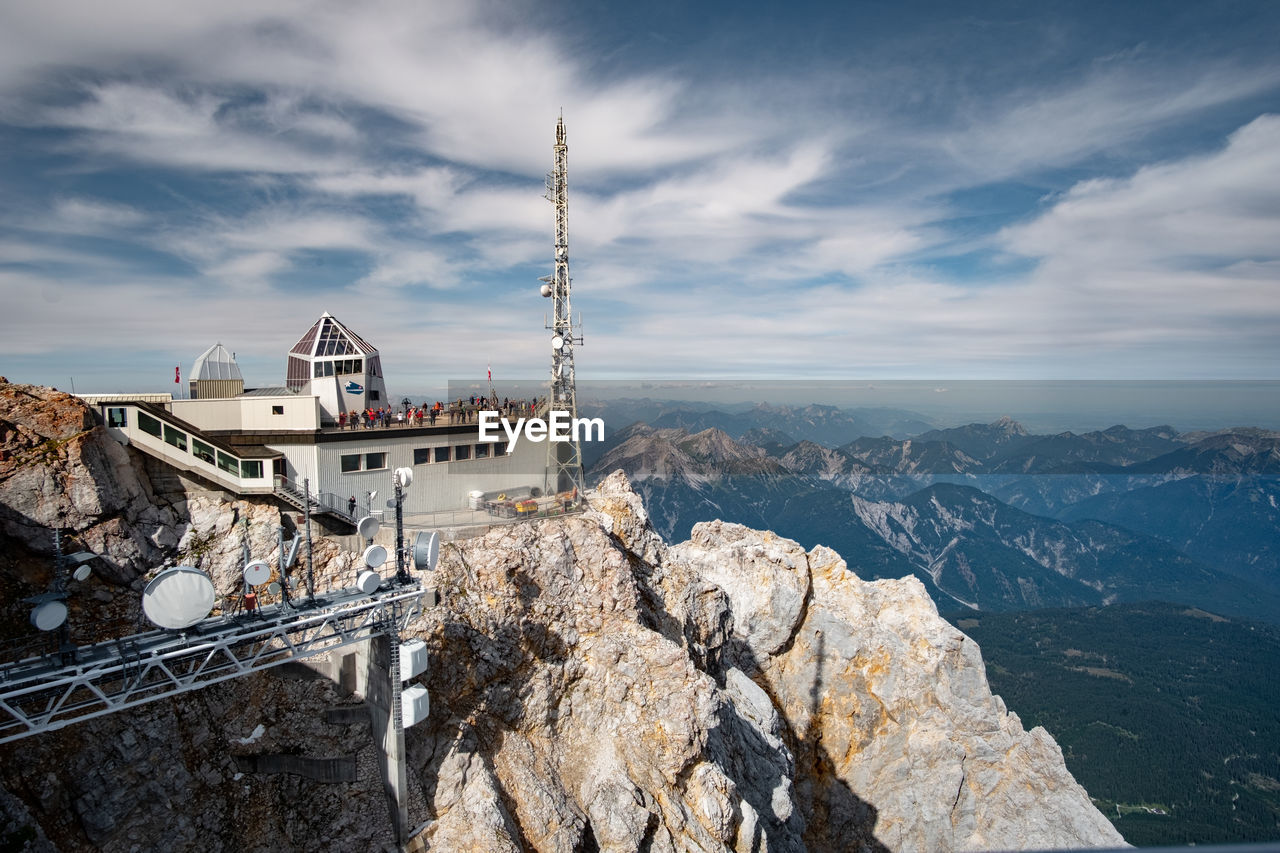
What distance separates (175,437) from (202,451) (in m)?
1.31

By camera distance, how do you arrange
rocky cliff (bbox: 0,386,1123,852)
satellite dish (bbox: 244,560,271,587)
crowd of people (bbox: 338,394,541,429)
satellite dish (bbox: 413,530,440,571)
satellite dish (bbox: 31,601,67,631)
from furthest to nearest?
crowd of people (bbox: 338,394,541,429)
satellite dish (bbox: 413,530,440,571)
rocky cliff (bbox: 0,386,1123,852)
satellite dish (bbox: 244,560,271,587)
satellite dish (bbox: 31,601,67,631)

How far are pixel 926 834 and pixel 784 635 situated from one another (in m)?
14.5

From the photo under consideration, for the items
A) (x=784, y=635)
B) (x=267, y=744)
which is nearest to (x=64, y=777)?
(x=267, y=744)

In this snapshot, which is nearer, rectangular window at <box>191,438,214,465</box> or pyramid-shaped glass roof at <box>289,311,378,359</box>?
rectangular window at <box>191,438,214,465</box>

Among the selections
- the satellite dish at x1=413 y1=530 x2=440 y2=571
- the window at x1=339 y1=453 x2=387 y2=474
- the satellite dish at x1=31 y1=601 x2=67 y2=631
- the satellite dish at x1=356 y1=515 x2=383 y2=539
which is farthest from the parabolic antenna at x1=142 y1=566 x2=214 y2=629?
the window at x1=339 y1=453 x2=387 y2=474

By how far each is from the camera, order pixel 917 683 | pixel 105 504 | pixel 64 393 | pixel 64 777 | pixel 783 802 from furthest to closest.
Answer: pixel 917 683 < pixel 783 802 < pixel 64 393 < pixel 105 504 < pixel 64 777

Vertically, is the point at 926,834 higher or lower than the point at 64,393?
lower

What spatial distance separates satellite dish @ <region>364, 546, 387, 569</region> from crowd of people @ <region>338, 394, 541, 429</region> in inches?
600

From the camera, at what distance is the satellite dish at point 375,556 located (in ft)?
76.8

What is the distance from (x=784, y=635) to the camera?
4684 centimetres

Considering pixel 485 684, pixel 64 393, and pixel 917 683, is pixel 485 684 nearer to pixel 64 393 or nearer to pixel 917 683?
pixel 64 393

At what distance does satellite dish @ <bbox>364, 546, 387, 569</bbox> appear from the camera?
76.8 ft

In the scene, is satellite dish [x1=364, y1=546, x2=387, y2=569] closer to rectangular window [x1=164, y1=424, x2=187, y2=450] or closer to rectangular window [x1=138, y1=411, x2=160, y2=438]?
rectangular window [x1=164, y1=424, x2=187, y2=450]

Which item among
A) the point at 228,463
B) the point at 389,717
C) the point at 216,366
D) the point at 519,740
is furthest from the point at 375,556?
the point at 216,366
